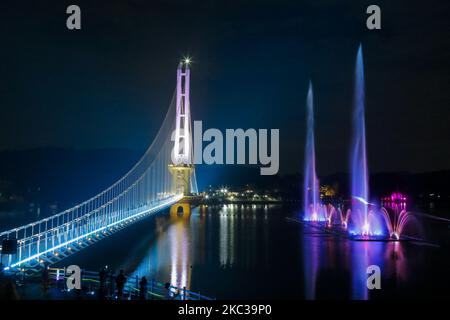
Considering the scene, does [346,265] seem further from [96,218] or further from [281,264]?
[96,218]

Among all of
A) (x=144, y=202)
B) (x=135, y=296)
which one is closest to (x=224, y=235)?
(x=144, y=202)

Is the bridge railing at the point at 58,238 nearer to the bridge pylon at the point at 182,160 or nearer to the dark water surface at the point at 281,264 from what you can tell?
the dark water surface at the point at 281,264

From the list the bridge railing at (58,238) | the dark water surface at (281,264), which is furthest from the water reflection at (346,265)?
the bridge railing at (58,238)

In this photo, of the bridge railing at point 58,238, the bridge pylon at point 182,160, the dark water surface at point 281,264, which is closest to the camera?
the bridge railing at point 58,238

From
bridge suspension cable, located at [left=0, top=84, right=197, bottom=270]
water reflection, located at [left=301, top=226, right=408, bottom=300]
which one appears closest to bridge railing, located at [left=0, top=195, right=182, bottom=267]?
bridge suspension cable, located at [left=0, top=84, right=197, bottom=270]

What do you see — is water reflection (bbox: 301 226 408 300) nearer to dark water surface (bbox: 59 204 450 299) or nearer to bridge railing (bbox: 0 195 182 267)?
dark water surface (bbox: 59 204 450 299)

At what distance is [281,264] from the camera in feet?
68.6

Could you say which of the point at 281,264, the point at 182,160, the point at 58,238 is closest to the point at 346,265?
the point at 281,264

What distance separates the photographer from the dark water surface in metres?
15.4

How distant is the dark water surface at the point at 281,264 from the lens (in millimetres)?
15438

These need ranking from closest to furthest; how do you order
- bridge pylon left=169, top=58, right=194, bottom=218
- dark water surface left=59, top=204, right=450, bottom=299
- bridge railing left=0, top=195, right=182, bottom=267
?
bridge railing left=0, top=195, right=182, bottom=267, dark water surface left=59, top=204, right=450, bottom=299, bridge pylon left=169, top=58, right=194, bottom=218
